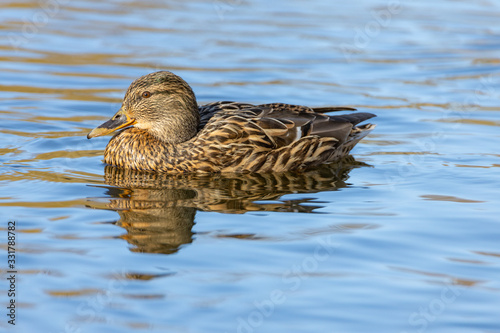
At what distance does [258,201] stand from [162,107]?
208cm

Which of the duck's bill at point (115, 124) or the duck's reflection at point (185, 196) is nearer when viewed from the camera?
the duck's reflection at point (185, 196)

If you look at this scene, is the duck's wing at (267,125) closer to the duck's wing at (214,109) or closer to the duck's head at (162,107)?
the duck's wing at (214,109)

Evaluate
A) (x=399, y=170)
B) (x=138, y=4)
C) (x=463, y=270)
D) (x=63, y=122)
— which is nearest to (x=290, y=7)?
(x=138, y=4)

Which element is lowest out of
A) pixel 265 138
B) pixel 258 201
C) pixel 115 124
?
pixel 258 201

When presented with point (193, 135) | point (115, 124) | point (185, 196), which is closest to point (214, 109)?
point (193, 135)

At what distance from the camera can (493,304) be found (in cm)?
646

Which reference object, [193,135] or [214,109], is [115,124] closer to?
[193,135]

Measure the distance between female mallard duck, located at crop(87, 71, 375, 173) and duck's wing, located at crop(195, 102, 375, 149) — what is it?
1 cm

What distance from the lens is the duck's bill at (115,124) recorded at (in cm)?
995

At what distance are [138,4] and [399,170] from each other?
1174cm

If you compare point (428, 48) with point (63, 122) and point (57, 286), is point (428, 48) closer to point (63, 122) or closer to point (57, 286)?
point (63, 122)

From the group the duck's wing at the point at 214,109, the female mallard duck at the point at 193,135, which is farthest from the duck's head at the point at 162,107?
the duck's wing at the point at 214,109

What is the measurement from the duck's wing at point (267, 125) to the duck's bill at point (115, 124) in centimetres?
95

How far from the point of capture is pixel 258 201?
888 cm
